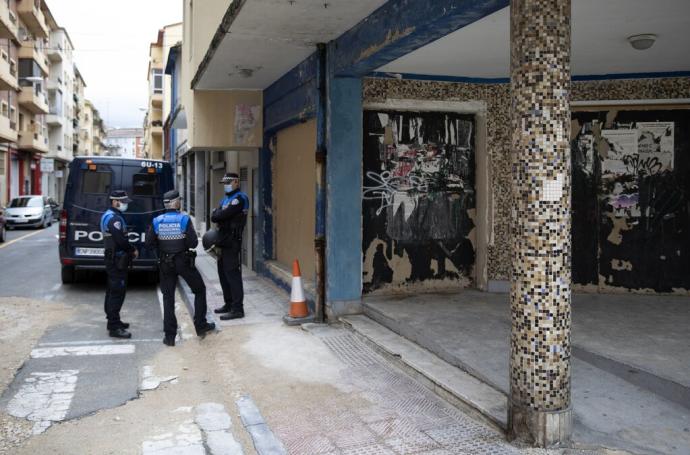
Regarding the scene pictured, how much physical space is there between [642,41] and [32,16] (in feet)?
129

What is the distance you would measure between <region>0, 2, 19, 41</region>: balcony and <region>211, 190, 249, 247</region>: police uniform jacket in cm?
2655

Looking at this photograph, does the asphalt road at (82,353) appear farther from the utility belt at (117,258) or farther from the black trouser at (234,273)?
the black trouser at (234,273)

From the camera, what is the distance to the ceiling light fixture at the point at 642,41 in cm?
609

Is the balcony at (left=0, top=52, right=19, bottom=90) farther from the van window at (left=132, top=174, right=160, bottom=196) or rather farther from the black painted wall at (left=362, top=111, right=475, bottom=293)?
the black painted wall at (left=362, top=111, right=475, bottom=293)

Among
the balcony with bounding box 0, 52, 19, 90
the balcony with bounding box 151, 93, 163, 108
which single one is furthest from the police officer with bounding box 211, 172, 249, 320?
the balcony with bounding box 151, 93, 163, 108

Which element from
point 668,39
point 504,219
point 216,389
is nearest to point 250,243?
point 504,219

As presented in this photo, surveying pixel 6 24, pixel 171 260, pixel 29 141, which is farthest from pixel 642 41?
pixel 29 141

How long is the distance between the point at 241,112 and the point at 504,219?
218 inches

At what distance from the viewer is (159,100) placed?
43.7m

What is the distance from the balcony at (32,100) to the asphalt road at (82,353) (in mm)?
30167

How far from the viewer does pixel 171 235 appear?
6859 millimetres

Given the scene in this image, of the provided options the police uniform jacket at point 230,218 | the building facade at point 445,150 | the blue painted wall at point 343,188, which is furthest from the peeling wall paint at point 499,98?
the police uniform jacket at point 230,218

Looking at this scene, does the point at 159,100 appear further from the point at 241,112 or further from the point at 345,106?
the point at 345,106

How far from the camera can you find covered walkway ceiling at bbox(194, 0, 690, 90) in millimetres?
5461
